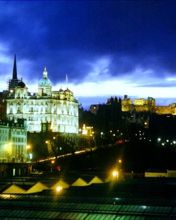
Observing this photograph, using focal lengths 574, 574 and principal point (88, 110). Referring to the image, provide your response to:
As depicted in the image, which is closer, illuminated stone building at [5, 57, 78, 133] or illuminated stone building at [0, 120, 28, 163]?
illuminated stone building at [0, 120, 28, 163]

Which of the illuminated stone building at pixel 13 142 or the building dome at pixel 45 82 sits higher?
the building dome at pixel 45 82

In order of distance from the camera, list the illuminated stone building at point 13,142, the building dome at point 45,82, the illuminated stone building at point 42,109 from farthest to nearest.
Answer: the building dome at point 45,82 → the illuminated stone building at point 42,109 → the illuminated stone building at point 13,142

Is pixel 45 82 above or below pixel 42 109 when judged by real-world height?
above

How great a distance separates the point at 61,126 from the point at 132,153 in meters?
41.2

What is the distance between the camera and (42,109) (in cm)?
17388

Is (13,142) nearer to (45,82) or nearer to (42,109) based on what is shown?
(42,109)

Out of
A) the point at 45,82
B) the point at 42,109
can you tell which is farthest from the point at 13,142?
the point at 45,82

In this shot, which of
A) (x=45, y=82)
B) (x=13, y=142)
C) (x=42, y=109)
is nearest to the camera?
(x=13, y=142)

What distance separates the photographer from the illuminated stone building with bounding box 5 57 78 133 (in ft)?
564

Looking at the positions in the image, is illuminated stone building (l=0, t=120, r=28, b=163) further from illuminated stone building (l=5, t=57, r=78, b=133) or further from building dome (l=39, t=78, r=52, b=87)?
building dome (l=39, t=78, r=52, b=87)

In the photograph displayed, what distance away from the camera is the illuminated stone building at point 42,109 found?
172m

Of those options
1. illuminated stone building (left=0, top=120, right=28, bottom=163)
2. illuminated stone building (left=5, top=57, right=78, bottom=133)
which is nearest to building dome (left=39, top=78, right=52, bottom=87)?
illuminated stone building (left=5, top=57, right=78, bottom=133)

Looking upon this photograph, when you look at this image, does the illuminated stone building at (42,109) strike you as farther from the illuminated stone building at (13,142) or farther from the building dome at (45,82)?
the illuminated stone building at (13,142)

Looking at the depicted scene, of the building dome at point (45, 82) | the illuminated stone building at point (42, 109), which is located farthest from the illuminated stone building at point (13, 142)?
the building dome at point (45, 82)
